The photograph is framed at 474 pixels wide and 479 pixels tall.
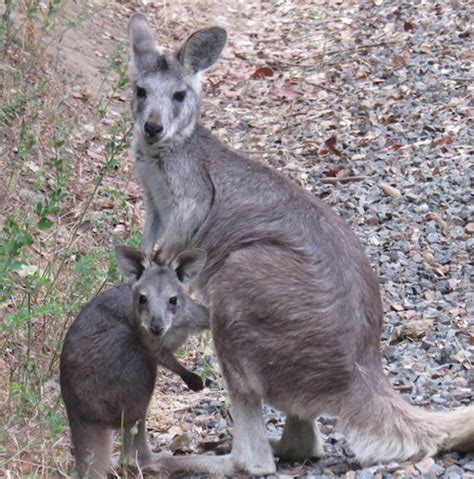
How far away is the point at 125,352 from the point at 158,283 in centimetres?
40

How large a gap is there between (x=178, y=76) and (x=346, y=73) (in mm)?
6566

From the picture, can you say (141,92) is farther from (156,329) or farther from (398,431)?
(398,431)

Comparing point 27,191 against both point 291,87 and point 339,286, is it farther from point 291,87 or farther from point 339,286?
point 291,87

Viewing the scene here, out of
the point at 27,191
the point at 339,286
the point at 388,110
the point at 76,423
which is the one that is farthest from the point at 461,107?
the point at 76,423

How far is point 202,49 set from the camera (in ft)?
20.9

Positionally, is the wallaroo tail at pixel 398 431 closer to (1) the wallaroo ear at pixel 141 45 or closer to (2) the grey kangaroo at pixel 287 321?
(2) the grey kangaroo at pixel 287 321

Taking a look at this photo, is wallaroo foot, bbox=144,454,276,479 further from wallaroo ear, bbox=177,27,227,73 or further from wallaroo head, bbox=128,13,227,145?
wallaroo ear, bbox=177,27,227,73

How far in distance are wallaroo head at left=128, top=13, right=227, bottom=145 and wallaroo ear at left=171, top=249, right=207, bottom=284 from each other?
0.82 meters

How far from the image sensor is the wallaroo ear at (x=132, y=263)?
5457 mm

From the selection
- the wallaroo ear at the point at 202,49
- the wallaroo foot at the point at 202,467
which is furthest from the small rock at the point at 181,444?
the wallaroo ear at the point at 202,49

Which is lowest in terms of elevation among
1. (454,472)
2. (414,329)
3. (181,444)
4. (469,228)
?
(181,444)

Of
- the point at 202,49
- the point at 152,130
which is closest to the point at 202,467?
the point at 152,130

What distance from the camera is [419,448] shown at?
4.95 meters

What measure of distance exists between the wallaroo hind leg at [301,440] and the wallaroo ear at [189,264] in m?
0.85
